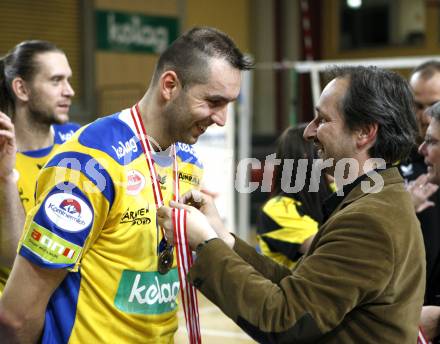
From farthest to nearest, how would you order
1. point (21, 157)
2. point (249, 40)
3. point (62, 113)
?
point (249, 40)
point (62, 113)
point (21, 157)

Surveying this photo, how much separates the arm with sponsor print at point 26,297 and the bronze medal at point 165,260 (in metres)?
0.32

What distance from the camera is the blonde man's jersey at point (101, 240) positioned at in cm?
209

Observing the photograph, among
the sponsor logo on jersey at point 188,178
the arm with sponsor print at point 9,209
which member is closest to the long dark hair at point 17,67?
the arm with sponsor print at point 9,209

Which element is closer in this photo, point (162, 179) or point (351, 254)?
point (351, 254)

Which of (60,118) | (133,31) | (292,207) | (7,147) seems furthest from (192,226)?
(133,31)

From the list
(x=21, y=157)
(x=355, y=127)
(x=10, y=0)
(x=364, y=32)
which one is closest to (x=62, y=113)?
(x=21, y=157)

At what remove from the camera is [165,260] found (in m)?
2.33

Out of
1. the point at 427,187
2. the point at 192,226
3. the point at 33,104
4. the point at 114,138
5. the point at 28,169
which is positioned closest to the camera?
the point at 192,226

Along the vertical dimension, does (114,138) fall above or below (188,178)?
above

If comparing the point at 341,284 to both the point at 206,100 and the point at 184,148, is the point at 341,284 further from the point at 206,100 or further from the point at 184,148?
the point at 184,148

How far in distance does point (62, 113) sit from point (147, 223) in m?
1.87

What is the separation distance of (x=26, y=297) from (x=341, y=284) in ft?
2.90

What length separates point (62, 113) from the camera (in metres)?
3.97

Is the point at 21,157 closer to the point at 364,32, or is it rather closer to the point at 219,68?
the point at 219,68
